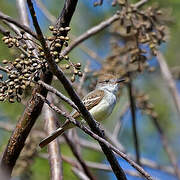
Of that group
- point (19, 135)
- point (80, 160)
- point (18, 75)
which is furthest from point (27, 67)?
point (80, 160)

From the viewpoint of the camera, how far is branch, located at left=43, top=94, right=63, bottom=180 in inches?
124

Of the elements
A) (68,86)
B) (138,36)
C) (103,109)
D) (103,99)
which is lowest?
(68,86)

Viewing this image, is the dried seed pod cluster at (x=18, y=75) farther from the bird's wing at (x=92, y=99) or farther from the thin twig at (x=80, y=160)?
the bird's wing at (x=92, y=99)

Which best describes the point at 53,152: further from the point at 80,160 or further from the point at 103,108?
the point at 103,108

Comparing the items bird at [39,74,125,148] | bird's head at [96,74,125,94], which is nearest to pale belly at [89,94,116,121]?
bird at [39,74,125,148]

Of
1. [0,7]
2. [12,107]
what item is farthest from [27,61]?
[0,7]

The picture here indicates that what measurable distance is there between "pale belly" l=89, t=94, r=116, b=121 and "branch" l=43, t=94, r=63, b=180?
0.71 m

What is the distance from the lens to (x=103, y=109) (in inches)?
173

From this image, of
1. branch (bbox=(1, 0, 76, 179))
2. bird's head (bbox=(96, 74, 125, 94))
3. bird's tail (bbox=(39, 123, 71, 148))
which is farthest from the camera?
bird's head (bbox=(96, 74, 125, 94))

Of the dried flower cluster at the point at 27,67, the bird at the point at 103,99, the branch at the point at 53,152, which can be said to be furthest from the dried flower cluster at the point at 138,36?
the dried flower cluster at the point at 27,67

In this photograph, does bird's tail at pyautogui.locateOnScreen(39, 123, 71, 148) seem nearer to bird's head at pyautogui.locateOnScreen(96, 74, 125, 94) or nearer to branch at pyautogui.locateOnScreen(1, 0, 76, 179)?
branch at pyautogui.locateOnScreen(1, 0, 76, 179)

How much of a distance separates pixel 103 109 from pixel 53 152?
1.10 meters

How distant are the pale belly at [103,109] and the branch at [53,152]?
0.71 m

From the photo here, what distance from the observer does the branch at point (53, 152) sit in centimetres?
316
